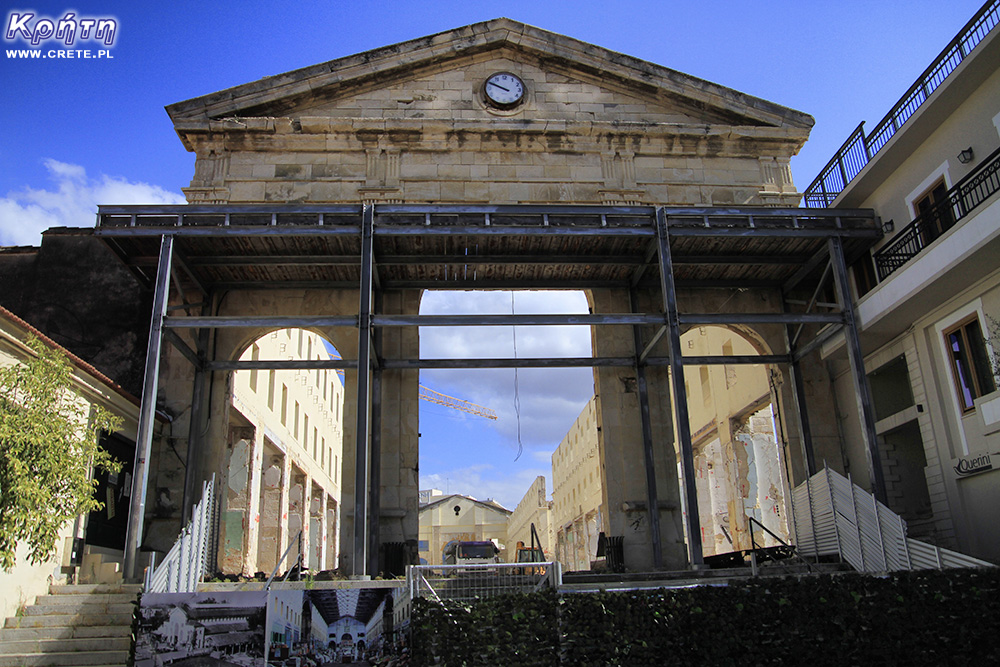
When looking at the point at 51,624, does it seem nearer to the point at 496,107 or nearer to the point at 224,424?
the point at 224,424

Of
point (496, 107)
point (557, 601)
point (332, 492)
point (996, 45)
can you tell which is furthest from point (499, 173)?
point (332, 492)

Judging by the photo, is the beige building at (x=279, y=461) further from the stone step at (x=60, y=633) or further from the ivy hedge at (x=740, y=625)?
the ivy hedge at (x=740, y=625)

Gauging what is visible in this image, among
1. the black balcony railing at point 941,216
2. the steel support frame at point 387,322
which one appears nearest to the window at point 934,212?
the black balcony railing at point 941,216

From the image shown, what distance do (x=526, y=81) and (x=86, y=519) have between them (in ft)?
48.1

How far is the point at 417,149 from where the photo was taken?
20.3m

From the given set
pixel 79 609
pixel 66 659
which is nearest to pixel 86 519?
pixel 79 609

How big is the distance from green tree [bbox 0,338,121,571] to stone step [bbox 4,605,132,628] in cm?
184

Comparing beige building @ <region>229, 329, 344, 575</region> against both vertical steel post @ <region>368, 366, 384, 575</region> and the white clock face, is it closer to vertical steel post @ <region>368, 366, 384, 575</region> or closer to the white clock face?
vertical steel post @ <region>368, 366, 384, 575</region>

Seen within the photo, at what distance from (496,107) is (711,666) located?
594 inches

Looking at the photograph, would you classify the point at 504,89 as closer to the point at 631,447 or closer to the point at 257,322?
the point at 257,322

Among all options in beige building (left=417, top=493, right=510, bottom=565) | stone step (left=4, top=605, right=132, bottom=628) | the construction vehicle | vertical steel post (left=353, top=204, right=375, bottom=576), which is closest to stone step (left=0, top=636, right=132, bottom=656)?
stone step (left=4, top=605, right=132, bottom=628)

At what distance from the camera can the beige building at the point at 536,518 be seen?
2122 inches

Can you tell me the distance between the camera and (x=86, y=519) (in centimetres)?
1534

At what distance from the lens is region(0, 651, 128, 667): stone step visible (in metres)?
11.5
